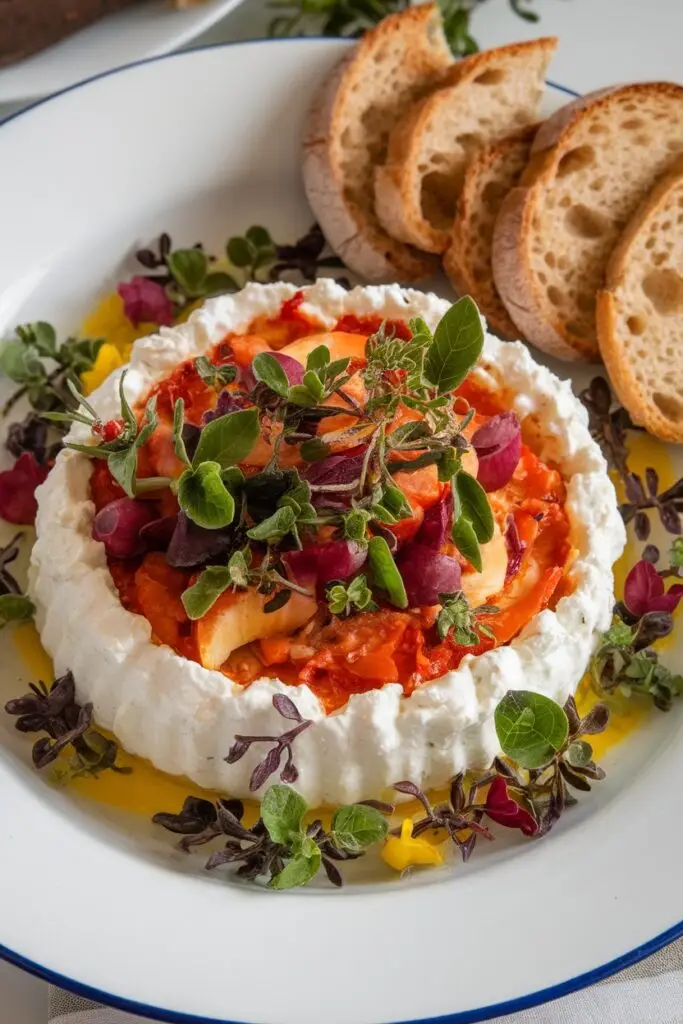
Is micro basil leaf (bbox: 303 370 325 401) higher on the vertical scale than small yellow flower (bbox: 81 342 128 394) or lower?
higher

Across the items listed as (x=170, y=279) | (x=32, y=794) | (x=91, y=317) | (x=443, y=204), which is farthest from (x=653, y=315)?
(x=32, y=794)

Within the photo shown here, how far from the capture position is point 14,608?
8.31ft

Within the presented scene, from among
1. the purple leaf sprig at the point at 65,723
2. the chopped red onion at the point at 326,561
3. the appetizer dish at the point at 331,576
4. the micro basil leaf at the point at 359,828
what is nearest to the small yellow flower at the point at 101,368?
the appetizer dish at the point at 331,576

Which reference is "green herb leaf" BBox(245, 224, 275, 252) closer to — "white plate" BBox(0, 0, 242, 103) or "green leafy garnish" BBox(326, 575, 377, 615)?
"white plate" BBox(0, 0, 242, 103)

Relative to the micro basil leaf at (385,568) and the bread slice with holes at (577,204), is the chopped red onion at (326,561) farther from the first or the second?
the bread slice with holes at (577,204)

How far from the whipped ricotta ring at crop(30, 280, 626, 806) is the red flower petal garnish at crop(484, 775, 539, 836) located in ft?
0.25

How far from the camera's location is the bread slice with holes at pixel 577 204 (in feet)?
10.2

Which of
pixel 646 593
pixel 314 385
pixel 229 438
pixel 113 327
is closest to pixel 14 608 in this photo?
pixel 229 438

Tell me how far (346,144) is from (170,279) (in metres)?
0.65

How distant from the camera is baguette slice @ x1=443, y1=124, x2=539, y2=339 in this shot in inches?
126

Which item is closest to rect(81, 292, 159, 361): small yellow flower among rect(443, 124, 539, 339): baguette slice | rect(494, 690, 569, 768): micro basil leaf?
rect(443, 124, 539, 339): baguette slice

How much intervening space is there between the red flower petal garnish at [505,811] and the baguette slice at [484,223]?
1.40 metres

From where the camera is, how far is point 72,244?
3188mm

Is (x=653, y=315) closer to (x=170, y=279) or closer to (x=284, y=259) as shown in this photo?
(x=284, y=259)
